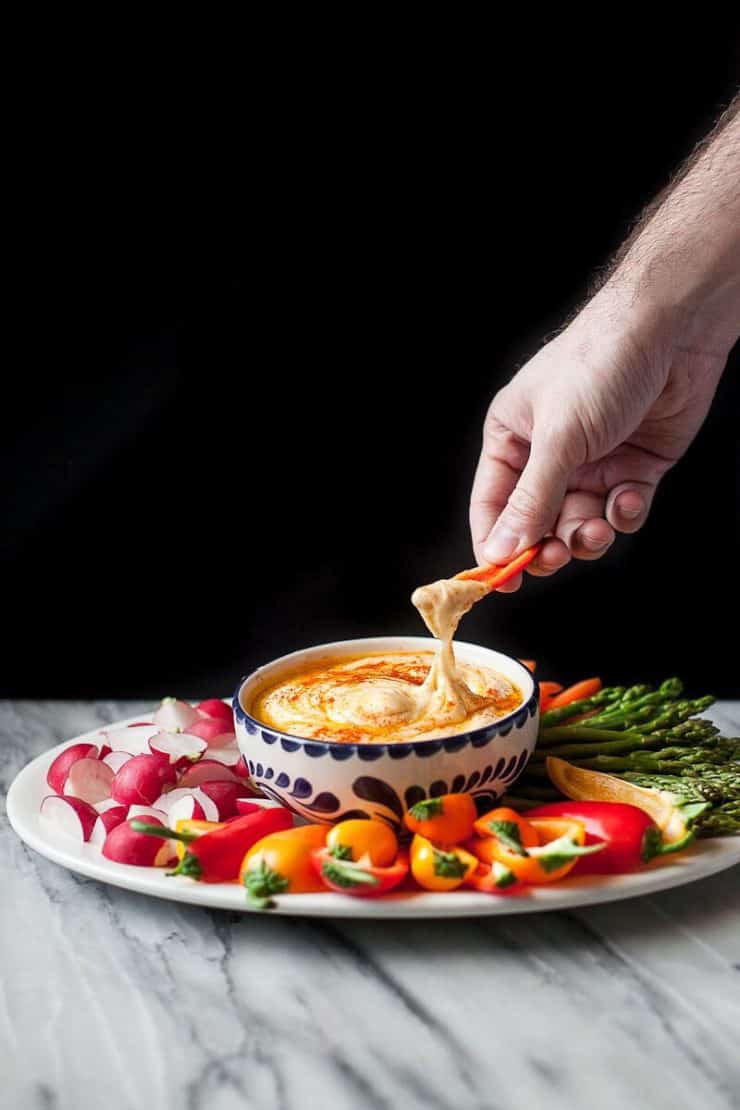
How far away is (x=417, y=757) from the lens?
1.98 m

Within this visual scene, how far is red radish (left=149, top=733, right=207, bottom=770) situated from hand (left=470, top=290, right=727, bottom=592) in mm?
694

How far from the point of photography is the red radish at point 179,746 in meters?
2.32

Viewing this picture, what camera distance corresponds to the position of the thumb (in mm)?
2500

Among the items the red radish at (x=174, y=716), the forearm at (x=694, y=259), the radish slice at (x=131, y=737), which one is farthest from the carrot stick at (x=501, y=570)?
the radish slice at (x=131, y=737)

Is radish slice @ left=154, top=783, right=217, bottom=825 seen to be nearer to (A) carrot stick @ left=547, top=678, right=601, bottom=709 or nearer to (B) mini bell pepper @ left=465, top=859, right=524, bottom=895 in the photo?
(B) mini bell pepper @ left=465, top=859, right=524, bottom=895

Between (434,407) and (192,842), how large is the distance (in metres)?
1.59

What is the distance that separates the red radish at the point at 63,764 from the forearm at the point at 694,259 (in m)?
1.31

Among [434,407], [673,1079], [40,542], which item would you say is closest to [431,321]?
[434,407]

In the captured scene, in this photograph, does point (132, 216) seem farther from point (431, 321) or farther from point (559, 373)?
point (559, 373)

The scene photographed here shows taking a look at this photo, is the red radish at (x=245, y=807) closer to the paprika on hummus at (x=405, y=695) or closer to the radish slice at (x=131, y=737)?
the paprika on hummus at (x=405, y=695)

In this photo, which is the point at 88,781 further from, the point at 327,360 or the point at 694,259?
the point at 694,259

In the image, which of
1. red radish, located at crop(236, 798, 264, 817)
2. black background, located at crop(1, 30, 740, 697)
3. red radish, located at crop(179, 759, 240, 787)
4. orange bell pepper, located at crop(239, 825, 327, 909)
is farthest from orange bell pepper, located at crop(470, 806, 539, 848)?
black background, located at crop(1, 30, 740, 697)

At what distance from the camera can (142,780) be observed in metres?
2.19

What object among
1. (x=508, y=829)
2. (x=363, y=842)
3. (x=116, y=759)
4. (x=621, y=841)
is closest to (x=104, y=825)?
(x=116, y=759)
